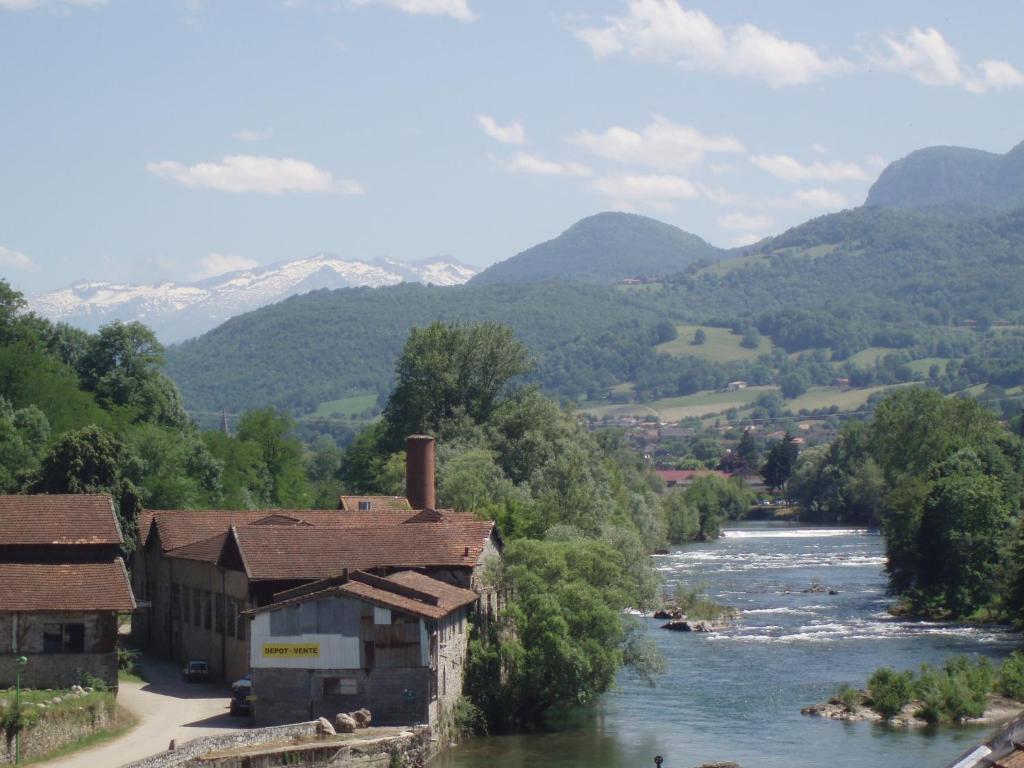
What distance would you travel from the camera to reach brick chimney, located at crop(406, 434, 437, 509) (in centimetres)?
7119

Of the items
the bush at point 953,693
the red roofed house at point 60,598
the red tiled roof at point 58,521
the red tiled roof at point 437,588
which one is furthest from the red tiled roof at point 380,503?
the bush at point 953,693

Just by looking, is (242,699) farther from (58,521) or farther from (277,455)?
(277,455)

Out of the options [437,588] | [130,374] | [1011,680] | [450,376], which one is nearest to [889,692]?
[1011,680]

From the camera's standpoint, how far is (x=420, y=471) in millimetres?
71500

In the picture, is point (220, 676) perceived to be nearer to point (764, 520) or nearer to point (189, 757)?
point (189, 757)

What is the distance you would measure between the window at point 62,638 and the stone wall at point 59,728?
11.7 ft

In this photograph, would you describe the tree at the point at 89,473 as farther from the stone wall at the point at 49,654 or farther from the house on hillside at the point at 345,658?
the house on hillside at the point at 345,658

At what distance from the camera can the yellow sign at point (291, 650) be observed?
150 feet

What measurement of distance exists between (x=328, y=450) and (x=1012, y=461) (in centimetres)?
10650

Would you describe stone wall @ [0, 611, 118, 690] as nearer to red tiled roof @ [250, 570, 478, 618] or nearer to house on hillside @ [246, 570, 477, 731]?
house on hillside @ [246, 570, 477, 731]

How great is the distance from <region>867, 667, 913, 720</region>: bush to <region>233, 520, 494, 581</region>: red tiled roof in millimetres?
14194

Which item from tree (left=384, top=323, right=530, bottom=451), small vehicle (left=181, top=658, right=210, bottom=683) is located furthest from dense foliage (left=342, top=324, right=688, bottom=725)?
small vehicle (left=181, top=658, right=210, bottom=683)

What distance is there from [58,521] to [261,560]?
256 inches

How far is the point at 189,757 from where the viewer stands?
126ft
